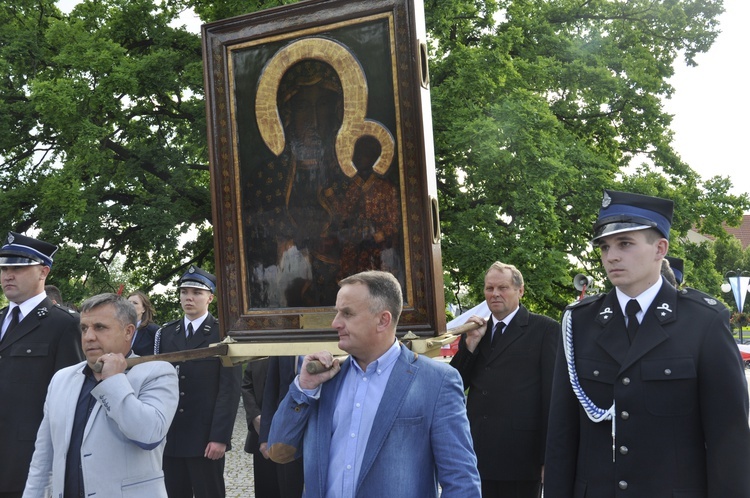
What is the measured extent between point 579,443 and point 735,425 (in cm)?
67

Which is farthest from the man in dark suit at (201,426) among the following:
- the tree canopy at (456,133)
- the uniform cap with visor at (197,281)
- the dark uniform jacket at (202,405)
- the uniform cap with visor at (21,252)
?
the tree canopy at (456,133)

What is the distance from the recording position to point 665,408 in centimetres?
321

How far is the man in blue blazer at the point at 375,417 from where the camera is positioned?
284 cm

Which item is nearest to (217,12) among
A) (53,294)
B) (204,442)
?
(53,294)

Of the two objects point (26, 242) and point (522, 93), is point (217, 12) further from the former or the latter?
point (26, 242)

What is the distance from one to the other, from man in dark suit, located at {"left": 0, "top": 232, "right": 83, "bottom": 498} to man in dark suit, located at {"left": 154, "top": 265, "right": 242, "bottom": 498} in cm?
147

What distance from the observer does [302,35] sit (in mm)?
4512

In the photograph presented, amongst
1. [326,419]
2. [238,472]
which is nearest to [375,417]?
[326,419]

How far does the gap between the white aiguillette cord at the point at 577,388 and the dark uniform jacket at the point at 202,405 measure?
11.6 ft

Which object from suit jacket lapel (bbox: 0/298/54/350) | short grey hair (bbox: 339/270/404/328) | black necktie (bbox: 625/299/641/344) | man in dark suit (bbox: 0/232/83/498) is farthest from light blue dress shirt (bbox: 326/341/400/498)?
suit jacket lapel (bbox: 0/298/54/350)

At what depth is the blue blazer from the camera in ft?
9.29

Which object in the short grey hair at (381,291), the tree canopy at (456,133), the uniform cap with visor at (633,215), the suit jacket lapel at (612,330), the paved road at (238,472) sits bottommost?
the paved road at (238,472)

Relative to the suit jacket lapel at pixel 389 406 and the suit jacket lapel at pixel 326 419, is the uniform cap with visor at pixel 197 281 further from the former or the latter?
the suit jacket lapel at pixel 389 406

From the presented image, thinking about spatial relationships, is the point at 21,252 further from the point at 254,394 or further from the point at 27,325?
the point at 254,394
